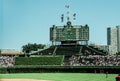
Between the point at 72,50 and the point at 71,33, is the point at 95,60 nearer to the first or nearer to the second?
the point at 72,50

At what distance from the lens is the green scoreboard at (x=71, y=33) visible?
299 feet

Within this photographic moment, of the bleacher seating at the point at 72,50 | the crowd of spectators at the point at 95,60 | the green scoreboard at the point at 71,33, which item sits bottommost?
the crowd of spectators at the point at 95,60

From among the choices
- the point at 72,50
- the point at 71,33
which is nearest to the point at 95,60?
the point at 72,50

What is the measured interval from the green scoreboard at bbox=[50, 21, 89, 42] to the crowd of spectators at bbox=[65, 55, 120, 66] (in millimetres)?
12851

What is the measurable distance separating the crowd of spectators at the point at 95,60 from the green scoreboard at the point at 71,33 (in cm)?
1285

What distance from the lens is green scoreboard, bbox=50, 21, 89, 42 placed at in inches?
3588

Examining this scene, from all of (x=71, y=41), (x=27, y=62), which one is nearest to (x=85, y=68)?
(x=27, y=62)

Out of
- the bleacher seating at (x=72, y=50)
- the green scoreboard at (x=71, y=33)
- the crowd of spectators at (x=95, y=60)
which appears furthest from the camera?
the green scoreboard at (x=71, y=33)

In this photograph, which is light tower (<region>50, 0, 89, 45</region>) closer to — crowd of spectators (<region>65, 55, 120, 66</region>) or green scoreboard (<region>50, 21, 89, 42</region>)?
green scoreboard (<region>50, 21, 89, 42</region>)

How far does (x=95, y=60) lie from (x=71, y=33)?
1810 cm

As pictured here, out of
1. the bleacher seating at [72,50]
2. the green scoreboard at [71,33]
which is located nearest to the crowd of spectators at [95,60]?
the bleacher seating at [72,50]

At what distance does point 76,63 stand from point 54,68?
8.58 meters

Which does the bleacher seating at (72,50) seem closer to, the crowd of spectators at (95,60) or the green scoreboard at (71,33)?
the green scoreboard at (71,33)

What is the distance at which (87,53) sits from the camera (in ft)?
276
